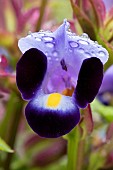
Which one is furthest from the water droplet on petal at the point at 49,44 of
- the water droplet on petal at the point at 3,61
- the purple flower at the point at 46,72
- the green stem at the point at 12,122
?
the green stem at the point at 12,122

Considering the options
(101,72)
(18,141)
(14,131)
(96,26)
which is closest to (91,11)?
(96,26)

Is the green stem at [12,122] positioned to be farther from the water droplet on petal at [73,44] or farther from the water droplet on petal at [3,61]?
the water droplet on petal at [73,44]

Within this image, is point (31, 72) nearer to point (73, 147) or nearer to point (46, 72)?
point (46, 72)

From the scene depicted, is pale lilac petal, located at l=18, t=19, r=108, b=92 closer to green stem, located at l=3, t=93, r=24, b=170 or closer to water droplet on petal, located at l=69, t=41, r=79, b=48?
water droplet on petal, located at l=69, t=41, r=79, b=48

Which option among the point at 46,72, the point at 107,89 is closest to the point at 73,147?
the point at 46,72

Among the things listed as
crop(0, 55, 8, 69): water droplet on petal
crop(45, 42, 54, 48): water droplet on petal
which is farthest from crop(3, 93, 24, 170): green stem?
crop(45, 42, 54, 48): water droplet on petal

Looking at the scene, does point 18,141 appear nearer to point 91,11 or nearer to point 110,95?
point 110,95
